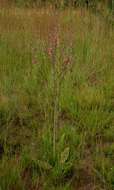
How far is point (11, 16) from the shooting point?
16.6 ft

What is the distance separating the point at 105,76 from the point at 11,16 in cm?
197

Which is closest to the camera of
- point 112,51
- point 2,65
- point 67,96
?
point 67,96

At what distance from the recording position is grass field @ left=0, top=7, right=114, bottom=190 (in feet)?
7.87

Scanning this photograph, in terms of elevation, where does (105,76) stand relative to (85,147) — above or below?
above

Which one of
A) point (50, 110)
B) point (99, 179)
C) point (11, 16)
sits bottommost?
point (99, 179)

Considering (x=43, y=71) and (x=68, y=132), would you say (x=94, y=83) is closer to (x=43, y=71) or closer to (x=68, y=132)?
(x=43, y=71)

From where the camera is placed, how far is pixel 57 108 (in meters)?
2.93

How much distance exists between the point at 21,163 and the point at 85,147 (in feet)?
1.64

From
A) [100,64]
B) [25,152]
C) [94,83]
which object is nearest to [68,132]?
[25,152]

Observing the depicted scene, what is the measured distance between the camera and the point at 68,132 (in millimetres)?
2713

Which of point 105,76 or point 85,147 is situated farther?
point 105,76

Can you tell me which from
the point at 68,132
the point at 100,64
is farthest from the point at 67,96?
the point at 100,64

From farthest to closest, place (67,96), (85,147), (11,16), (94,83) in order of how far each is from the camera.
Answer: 1. (11,16)
2. (94,83)
3. (67,96)
4. (85,147)

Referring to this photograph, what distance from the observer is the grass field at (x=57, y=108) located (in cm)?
240
